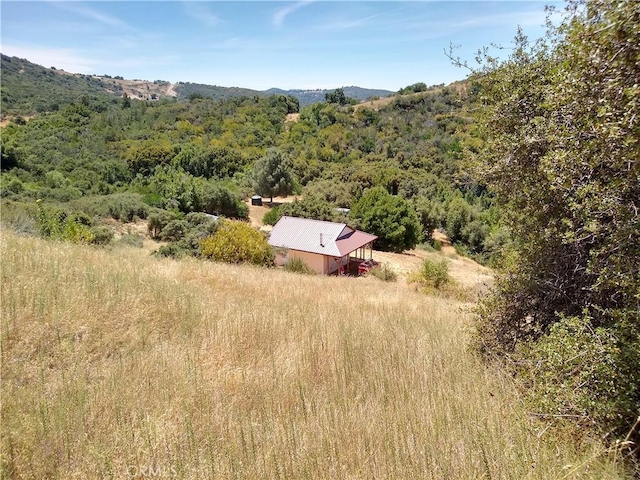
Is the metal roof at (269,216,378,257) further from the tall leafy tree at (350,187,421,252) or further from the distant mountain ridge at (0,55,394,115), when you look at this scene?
the distant mountain ridge at (0,55,394,115)

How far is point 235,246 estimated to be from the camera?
48.9 feet

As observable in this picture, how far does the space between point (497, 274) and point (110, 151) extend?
52740 millimetres

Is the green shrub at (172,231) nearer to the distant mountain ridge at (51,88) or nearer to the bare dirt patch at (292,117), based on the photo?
the bare dirt patch at (292,117)

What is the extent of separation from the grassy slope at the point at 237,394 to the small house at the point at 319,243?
14819 mm

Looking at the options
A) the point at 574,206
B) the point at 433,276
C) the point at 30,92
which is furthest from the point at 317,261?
the point at 30,92

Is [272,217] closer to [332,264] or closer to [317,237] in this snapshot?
[317,237]

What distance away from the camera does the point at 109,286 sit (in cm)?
452

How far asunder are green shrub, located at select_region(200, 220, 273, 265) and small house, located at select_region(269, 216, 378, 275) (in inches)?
121

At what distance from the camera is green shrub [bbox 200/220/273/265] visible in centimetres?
1453

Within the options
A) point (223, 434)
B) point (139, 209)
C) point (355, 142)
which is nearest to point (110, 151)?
point (139, 209)

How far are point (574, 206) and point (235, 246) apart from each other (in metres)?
13.4

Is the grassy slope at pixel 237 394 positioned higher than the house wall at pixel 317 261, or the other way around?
the grassy slope at pixel 237 394

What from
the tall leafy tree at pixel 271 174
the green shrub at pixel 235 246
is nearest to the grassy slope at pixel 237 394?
the green shrub at pixel 235 246

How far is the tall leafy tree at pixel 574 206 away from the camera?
2051mm
